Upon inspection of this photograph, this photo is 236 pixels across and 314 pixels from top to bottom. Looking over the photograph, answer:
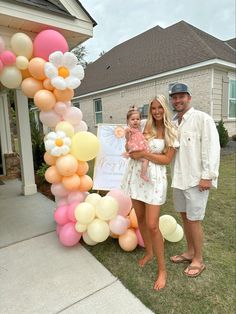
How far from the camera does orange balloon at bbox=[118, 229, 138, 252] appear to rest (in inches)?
112

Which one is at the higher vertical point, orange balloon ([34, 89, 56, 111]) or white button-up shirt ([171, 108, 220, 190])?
orange balloon ([34, 89, 56, 111])

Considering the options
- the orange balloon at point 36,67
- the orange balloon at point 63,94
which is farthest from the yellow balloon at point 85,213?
the orange balloon at point 36,67

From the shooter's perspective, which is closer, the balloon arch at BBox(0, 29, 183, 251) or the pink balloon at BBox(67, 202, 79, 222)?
the balloon arch at BBox(0, 29, 183, 251)

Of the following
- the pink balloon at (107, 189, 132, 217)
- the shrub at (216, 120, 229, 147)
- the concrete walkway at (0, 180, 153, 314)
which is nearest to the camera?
the concrete walkway at (0, 180, 153, 314)

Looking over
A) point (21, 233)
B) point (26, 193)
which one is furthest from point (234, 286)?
point (26, 193)

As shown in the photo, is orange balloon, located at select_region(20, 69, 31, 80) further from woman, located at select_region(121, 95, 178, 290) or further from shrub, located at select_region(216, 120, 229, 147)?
shrub, located at select_region(216, 120, 229, 147)

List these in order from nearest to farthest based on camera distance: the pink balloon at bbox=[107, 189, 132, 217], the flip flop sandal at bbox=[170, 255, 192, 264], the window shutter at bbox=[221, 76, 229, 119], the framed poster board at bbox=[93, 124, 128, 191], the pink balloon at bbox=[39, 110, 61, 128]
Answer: the flip flop sandal at bbox=[170, 255, 192, 264], the pink balloon at bbox=[107, 189, 132, 217], the pink balloon at bbox=[39, 110, 61, 128], the framed poster board at bbox=[93, 124, 128, 191], the window shutter at bbox=[221, 76, 229, 119]

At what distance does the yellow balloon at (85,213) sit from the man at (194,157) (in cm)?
98

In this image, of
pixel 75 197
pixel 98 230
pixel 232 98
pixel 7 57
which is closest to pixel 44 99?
pixel 7 57

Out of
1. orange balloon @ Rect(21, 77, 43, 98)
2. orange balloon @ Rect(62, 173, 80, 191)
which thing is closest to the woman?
orange balloon @ Rect(62, 173, 80, 191)

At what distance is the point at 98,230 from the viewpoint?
2.68 metres

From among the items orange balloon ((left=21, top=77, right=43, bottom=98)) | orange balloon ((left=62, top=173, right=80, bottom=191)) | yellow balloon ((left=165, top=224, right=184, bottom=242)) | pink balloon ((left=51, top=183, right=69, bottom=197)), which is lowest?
yellow balloon ((left=165, top=224, right=184, bottom=242))

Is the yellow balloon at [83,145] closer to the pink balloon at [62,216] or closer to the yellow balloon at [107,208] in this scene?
the yellow balloon at [107,208]

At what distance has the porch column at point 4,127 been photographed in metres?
6.36
